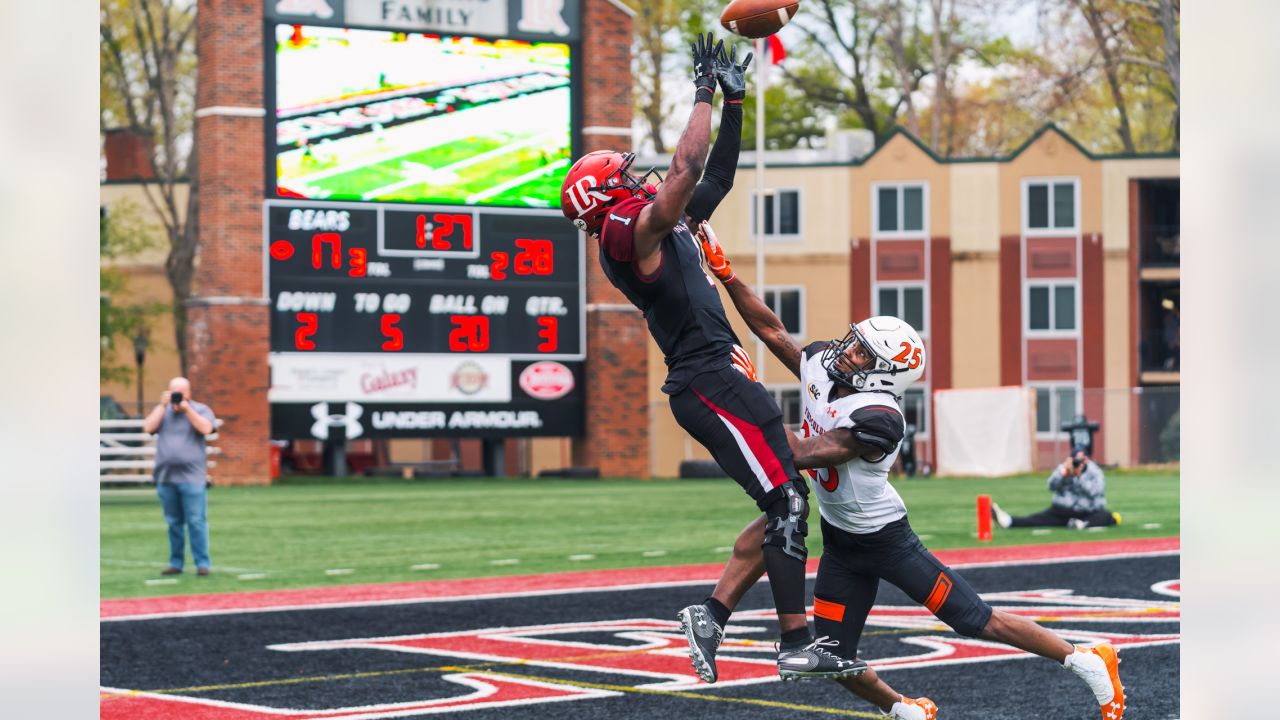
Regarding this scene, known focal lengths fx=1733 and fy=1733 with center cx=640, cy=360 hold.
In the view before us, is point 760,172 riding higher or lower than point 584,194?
higher

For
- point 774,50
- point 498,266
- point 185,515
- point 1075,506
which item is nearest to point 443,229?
point 498,266

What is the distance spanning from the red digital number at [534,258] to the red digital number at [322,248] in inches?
147

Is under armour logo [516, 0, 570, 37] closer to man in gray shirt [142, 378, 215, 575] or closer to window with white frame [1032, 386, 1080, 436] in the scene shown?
window with white frame [1032, 386, 1080, 436]

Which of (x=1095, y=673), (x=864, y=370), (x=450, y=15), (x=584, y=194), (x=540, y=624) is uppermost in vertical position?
(x=450, y=15)

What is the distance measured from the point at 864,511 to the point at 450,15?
32669 millimetres

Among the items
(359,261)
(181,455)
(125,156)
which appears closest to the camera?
(181,455)

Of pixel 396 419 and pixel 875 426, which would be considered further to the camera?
pixel 396 419

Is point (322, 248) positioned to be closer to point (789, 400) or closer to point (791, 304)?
point (791, 304)

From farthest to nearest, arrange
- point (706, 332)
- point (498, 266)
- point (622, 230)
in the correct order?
point (498, 266)
point (706, 332)
point (622, 230)

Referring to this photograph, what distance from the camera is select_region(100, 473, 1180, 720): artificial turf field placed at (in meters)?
10.1

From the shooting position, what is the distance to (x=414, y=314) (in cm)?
3584
